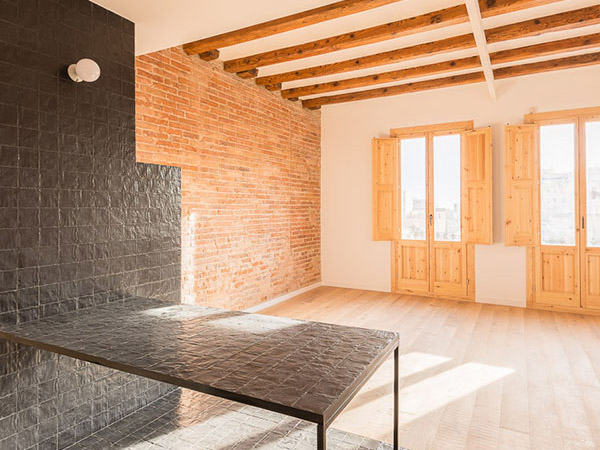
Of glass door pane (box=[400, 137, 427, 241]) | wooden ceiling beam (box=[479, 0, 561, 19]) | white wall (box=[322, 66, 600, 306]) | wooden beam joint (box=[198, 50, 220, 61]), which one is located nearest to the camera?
wooden ceiling beam (box=[479, 0, 561, 19])

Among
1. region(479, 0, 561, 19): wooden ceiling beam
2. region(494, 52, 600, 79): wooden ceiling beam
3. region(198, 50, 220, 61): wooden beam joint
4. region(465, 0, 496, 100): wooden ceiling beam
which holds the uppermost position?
region(494, 52, 600, 79): wooden ceiling beam

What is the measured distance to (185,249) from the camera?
4051 millimetres

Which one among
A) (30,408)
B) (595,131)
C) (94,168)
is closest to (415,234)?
(595,131)

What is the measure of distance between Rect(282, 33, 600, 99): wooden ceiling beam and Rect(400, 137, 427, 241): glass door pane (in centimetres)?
127

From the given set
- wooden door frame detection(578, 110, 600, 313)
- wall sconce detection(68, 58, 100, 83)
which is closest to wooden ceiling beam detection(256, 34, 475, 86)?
wooden door frame detection(578, 110, 600, 313)

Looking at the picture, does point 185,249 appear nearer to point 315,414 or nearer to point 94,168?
point 94,168

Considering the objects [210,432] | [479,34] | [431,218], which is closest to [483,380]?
[210,432]

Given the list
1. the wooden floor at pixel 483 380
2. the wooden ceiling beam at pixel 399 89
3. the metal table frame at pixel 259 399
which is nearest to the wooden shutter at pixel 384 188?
the wooden ceiling beam at pixel 399 89

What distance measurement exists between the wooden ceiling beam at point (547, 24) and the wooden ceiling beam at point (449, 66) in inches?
24.2

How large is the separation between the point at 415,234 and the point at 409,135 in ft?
5.07

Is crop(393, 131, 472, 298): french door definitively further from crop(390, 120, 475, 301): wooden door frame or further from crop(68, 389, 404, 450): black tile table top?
crop(68, 389, 404, 450): black tile table top

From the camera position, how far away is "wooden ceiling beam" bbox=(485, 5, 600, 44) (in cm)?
352

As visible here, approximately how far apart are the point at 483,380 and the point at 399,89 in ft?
13.5

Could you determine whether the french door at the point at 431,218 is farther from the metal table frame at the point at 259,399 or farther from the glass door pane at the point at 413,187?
the metal table frame at the point at 259,399
